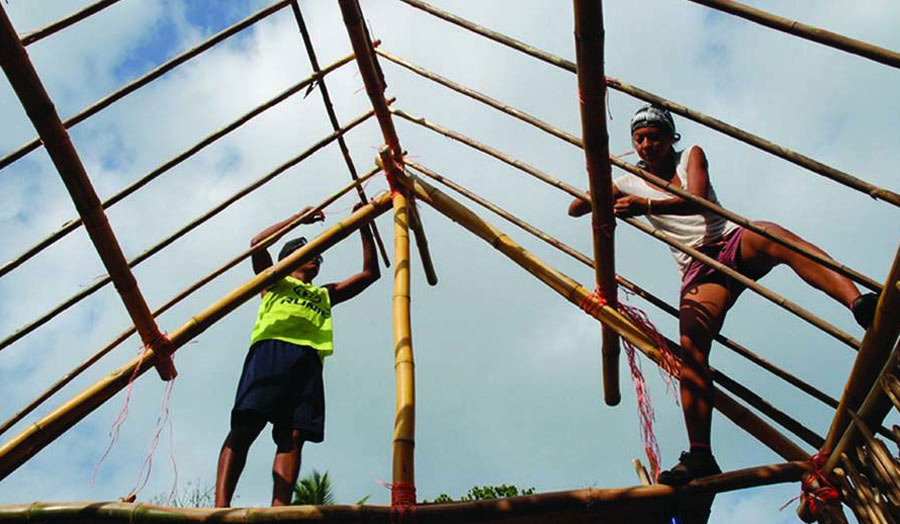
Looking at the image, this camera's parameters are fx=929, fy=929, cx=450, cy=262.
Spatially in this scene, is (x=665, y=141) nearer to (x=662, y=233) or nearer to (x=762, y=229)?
(x=662, y=233)

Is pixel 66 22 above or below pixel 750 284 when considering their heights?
above

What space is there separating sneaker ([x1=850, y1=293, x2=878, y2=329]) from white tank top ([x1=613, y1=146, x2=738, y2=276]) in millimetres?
755

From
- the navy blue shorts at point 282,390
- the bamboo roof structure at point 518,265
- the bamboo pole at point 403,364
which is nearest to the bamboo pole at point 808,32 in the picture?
the bamboo roof structure at point 518,265

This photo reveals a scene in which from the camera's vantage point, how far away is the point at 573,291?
3775mm

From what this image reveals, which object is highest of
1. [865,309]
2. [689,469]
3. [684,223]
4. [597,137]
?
[684,223]

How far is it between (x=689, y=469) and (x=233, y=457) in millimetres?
1658

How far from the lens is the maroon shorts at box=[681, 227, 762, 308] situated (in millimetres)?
3418

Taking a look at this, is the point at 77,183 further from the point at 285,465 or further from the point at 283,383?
the point at 285,465

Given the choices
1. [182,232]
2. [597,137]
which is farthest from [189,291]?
[597,137]

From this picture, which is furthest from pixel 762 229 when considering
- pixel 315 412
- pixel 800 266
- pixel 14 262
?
pixel 14 262

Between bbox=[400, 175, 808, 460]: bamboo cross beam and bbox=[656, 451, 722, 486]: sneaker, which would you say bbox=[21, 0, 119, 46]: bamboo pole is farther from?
bbox=[656, 451, 722, 486]: sneaker

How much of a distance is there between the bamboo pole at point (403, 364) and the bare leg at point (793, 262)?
1314mm

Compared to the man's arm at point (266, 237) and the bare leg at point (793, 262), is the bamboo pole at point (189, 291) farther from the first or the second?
the bare leg at point (793, 262)

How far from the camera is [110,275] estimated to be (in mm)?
3416
